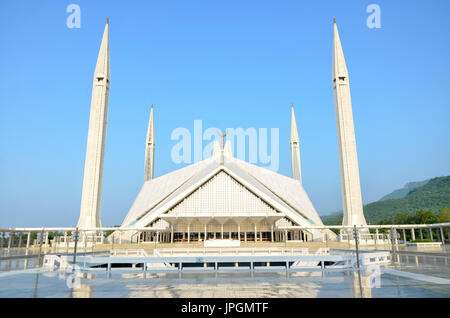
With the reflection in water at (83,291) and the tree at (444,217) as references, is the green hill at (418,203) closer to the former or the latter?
the tree at (444,217)

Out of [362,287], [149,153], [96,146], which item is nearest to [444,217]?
[149,153]

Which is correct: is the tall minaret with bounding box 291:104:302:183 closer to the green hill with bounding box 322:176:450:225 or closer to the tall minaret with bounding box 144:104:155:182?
the tall minaret with bounding box 144:104:155:182

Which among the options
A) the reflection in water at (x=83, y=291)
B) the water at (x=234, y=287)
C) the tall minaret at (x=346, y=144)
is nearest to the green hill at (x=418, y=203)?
the tall minaret at (x=346, y=144)

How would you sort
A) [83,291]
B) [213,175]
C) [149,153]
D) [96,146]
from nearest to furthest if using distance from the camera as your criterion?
Answer: [83,291]
[213,175]
[96,146]
[149,153]

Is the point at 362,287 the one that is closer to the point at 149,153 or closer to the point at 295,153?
the point at 295,153

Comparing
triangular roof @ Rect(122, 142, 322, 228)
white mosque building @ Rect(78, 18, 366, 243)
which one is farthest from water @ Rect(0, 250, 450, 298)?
triangular roof @ Rect(122, 142, 322, 228)
